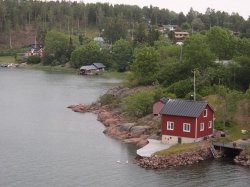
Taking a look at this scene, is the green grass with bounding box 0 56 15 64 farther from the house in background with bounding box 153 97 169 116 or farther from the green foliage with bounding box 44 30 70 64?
→ the house in background with bounding box 153 97 169 116

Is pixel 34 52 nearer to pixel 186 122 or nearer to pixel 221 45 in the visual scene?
pixel 221 45

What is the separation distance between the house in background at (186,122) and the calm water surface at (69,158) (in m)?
2.57

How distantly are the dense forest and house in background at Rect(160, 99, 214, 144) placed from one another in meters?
2.88

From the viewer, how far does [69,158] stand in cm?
3241

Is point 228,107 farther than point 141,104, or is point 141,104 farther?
point 141,104

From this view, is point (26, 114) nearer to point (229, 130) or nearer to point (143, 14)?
point (229, 130)

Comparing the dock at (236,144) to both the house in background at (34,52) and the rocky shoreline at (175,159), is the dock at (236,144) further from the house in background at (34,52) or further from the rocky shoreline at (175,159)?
the house in background at (34,52)

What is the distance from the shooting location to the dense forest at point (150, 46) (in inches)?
1791

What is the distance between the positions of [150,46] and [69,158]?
40.3 m

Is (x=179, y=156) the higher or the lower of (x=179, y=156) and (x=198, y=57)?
the lower

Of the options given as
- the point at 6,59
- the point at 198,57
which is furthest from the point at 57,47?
the point at 198,57

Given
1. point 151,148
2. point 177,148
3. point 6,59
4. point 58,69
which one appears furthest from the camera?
point 6,59

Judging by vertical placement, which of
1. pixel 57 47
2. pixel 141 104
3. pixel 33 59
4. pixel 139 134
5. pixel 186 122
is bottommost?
pixel 139 134

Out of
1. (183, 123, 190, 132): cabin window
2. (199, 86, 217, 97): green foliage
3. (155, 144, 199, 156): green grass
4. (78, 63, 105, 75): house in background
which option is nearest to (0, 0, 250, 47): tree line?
(78, 63, 105, 75): house in background
